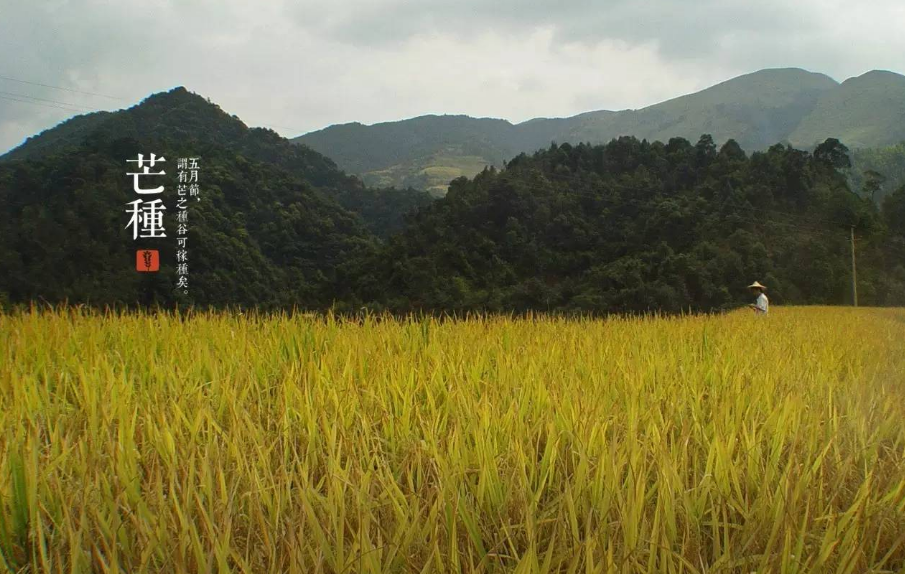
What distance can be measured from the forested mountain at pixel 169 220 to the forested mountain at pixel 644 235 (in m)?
4.59

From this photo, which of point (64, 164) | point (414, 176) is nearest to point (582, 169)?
point (64, 164)

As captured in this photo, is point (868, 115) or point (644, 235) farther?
point (868, 115)

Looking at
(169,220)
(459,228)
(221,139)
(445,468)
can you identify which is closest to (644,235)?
(459,228)

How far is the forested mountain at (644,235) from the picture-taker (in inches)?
1309

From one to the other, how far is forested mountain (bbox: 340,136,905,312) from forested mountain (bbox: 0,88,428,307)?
4594 mm

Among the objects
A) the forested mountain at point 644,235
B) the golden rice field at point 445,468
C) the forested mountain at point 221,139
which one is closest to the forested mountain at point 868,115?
the forested mountain at point 644,235

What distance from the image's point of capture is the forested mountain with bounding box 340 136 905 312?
109 feet

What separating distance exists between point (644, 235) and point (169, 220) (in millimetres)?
27695

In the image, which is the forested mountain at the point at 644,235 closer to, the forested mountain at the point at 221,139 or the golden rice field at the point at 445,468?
the forested mountain at the point at 221,139

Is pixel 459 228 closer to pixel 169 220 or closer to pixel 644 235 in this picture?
pixel 644 235

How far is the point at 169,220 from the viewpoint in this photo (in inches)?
1302

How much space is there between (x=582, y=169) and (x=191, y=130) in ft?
94.7

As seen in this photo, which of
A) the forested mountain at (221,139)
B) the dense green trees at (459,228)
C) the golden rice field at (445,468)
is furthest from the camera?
the forested mountain at (221,139)

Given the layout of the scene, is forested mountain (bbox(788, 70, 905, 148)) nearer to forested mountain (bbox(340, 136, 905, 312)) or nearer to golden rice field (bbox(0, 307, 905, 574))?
forested mountain (bbox(340, 136, 905, 312))
